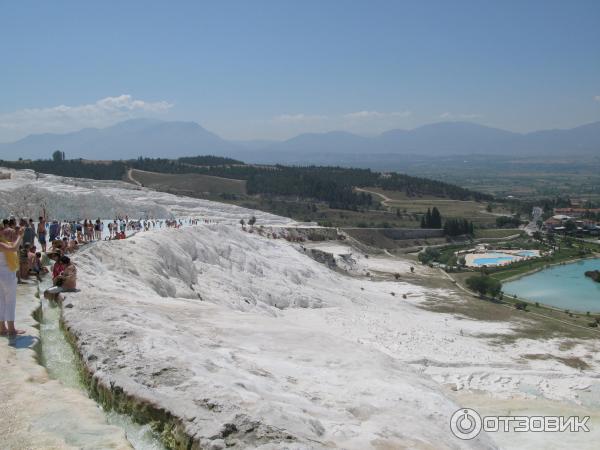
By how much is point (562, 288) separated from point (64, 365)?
59979 millimetres

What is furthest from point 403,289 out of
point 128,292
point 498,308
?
point 128,292

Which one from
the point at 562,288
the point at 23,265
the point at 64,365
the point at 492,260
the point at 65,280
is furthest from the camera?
the point at 492,260

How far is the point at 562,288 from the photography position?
193 ft

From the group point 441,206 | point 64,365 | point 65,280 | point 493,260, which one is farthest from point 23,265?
point 441,206

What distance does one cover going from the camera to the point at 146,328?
30.5ft

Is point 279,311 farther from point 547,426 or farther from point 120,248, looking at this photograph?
point 547,426

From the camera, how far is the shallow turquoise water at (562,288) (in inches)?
2035

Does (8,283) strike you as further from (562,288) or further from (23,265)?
(562,288)

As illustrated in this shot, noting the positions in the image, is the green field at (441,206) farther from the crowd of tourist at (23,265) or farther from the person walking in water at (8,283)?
the person walking in water at (8,283)

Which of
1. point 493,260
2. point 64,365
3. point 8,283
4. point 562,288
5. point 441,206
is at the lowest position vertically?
point 562,288

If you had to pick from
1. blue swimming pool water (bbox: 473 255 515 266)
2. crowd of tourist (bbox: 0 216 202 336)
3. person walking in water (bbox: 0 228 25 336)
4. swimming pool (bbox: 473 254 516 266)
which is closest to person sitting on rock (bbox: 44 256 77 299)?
crowd of tourist (bbox: 0 216 202 336)

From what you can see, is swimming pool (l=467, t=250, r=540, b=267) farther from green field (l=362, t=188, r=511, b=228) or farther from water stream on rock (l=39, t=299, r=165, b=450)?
water stream on rock (l=39, t=299, r=165, b=450)

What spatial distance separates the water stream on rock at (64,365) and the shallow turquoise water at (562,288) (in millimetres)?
48330

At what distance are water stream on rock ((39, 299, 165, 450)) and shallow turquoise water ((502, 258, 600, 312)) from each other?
48330mm
